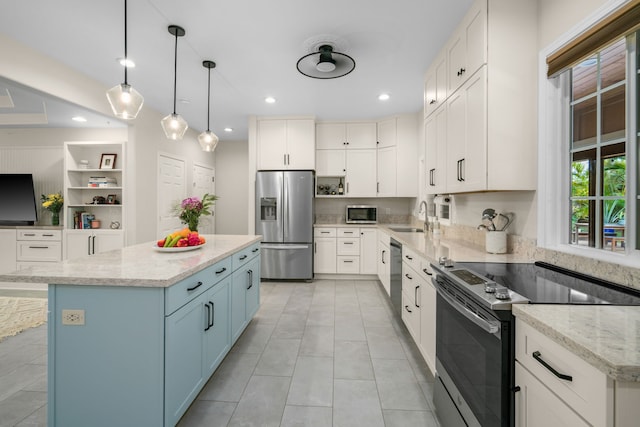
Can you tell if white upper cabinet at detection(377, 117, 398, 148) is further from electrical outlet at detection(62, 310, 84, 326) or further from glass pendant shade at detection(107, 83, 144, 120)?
electrical outlet at detection(62, 310, 84, 326)

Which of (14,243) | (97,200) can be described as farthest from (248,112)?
(14,243)

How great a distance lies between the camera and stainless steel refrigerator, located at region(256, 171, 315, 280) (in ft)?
15.2

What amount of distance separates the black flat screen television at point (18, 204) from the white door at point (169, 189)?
1937mm

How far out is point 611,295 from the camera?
1.18 meters

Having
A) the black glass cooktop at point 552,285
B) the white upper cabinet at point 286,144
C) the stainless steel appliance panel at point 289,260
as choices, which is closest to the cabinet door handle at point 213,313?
the black glass cooktop at point 552,285

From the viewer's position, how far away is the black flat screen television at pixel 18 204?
458cm

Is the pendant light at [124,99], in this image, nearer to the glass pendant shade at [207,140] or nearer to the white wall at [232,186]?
the glass pendant shade at [207,140]

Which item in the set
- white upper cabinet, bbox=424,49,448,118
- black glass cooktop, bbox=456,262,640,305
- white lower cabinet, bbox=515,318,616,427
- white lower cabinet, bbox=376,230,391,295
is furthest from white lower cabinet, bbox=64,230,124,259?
white lower cabinet, bbox=515,318,616,427

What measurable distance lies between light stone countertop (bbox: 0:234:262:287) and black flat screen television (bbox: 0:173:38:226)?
380 cm

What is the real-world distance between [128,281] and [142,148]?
3.50 metres

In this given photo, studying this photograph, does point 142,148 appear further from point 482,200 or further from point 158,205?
point 482,200

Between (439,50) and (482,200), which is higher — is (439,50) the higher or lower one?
the higher one

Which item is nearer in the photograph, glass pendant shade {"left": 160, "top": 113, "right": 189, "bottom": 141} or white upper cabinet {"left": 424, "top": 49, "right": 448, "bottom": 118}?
glass pendant shade {"left": 160, "top": 113, "right": 189, "bottom": 141}

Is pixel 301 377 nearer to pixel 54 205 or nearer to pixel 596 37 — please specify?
pixel 596 37
